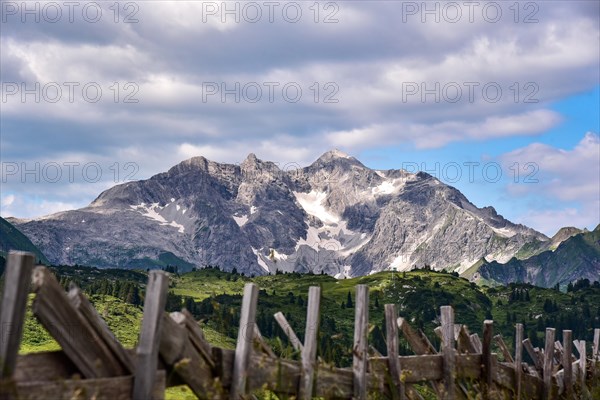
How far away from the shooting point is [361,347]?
12.2m

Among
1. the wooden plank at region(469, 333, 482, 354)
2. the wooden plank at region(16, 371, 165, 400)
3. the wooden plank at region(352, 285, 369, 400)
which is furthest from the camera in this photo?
the wooden plank at region(469, 333, 482, 354)

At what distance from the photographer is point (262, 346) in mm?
11117

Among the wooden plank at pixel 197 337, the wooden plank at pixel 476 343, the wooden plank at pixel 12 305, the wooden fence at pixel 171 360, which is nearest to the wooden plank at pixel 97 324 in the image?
the wooden fence at pixel 171 360

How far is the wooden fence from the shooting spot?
7453 millimetres

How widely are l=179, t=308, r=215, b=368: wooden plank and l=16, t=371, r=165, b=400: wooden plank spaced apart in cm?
78

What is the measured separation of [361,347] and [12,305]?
6.43m

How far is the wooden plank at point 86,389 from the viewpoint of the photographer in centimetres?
743

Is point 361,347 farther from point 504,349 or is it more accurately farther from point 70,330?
point 504,349

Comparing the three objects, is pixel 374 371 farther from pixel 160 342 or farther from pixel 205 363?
pixel 160 342

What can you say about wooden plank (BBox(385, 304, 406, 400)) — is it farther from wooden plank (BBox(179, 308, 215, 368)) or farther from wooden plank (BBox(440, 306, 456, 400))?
wooden plank (BBox(179, 308, 215, 368))

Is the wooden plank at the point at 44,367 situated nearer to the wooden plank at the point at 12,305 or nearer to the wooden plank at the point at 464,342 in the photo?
the wooden plank at the point at 12,305

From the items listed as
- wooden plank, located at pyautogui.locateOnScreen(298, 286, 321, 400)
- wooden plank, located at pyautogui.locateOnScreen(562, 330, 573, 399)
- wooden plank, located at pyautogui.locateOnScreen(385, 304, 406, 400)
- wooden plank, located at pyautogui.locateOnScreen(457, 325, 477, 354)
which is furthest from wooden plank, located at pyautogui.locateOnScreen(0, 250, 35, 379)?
wooden plank, located at pyautogui.locateOnScreen(562, 330, 573, 399)

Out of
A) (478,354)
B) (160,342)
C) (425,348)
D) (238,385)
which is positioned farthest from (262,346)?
(478,354)

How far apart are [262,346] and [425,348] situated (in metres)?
6.02
